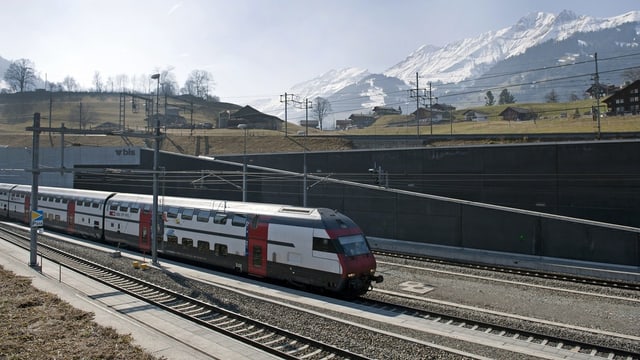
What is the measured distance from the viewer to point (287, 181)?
41250 millimetres

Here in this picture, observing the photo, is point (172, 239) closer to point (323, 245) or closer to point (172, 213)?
point (172, 213)

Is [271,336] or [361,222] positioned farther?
[361,222]

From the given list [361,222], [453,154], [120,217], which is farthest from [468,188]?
[120,217]

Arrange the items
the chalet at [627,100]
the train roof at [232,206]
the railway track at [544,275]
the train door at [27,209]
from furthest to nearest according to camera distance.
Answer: the chalet at [627,100], the train door at [27,209], the railway track at [544,275], the train roof at [232,206]

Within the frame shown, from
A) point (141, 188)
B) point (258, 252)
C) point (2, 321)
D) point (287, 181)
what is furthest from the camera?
point (141, 188)

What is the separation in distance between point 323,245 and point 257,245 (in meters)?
4.09

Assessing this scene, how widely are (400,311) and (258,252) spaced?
288 inches

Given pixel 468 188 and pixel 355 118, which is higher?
pixel 355 118

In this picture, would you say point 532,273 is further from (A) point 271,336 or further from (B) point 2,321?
(B) point 2,321

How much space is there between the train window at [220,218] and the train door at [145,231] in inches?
274

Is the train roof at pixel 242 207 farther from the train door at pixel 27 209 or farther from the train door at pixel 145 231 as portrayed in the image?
the train door at pixel 27 209

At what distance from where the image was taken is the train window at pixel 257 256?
71.7 feet

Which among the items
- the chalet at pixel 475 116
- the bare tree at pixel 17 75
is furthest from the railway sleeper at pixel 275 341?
the bare tree at pixel 17 75

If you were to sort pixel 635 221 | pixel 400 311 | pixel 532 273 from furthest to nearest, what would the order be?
pixel 635 221
pixel 532 273
pixel 400 311
